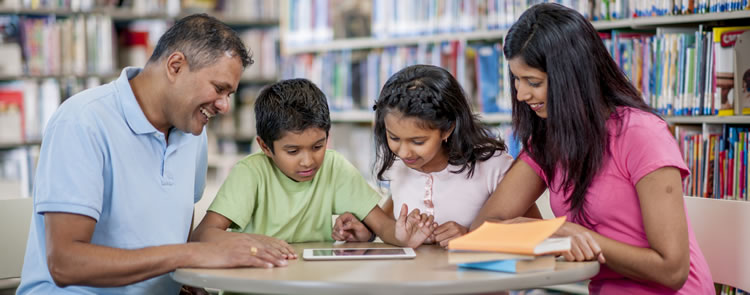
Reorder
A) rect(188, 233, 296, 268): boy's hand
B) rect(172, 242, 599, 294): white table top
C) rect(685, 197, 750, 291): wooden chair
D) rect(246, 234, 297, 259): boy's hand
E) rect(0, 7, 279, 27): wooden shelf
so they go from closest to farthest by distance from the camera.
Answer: rect(172, 242, 599, 294): white table top
rect(188, 233, 296, 268): boy's hand
rect(246, 234, 297, 259): boy's hand
rect(685, 197, 750, 291): wooden chair
rect(0, 7, 279, 27): wooden shelf

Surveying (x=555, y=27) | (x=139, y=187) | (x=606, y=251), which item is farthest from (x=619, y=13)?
(x=139, y=187)

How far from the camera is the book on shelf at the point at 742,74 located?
2.54 metres

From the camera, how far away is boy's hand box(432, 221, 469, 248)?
1.72 meters

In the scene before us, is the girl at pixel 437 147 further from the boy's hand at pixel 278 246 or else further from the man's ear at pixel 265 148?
the boy's hand at pixel 278 246

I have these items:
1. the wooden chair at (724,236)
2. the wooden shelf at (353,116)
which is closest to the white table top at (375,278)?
the wooden chair at (724,236)

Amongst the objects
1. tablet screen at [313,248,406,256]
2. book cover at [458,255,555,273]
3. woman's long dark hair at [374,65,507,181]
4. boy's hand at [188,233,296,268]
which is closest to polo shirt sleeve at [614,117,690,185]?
book cover at [458,255,555,273]

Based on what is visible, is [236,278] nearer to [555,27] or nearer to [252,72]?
[555,27]

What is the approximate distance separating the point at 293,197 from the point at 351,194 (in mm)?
148

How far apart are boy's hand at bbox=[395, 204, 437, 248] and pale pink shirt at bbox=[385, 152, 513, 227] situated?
0.65 ft

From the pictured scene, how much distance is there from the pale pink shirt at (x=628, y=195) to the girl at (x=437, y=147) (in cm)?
33

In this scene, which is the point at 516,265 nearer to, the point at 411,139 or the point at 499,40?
the point at 411,139

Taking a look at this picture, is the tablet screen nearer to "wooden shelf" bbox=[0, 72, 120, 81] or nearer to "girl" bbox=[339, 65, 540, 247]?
"girl" bbox=[339, 65, 540, 247]

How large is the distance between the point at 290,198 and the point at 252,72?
3.08 m

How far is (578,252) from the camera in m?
1.44
